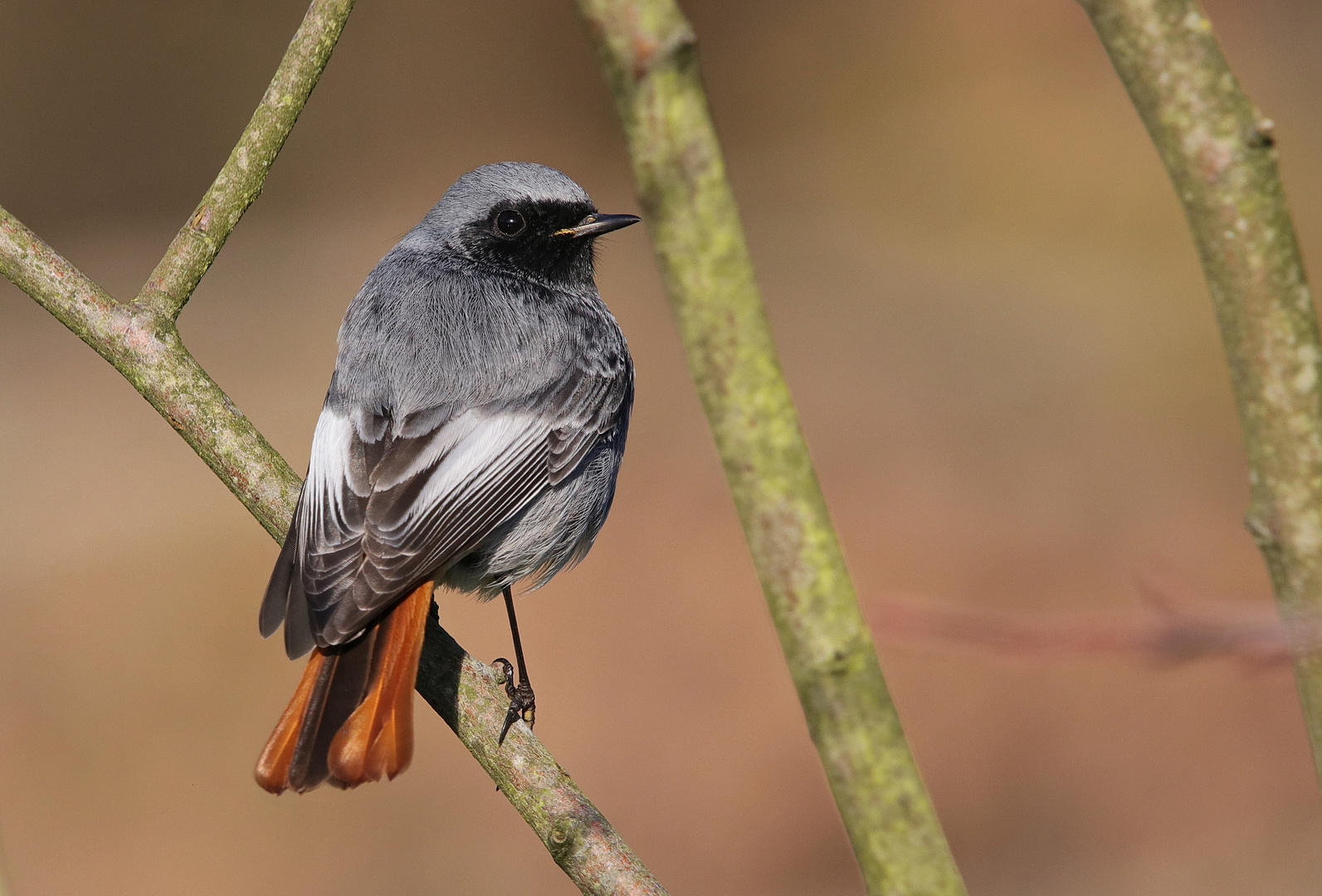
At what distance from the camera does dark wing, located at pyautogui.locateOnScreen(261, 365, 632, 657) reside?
2.55m

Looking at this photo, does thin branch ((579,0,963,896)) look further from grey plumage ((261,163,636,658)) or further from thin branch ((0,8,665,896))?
grey plumage ((261,163,636,658))

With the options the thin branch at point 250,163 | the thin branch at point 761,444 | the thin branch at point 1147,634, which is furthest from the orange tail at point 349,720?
the thin branch at point 1147,634

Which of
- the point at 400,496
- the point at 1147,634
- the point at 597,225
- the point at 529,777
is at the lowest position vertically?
the point at 529,777

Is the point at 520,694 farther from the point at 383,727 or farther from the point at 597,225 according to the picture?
the point at 597,225

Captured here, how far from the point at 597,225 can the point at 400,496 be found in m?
1.11

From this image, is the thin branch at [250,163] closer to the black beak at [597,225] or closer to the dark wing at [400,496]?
the dark wing at [400,496]

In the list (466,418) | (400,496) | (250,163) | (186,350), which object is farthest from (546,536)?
(250,163)

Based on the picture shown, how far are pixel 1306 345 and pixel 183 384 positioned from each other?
2300 millimetres

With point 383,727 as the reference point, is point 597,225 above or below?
above

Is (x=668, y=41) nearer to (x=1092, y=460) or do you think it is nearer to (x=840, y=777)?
(x=840, y=777)

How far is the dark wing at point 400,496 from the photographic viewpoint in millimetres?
2551

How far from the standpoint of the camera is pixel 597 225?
3.48m

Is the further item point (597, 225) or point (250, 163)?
point (597, 225)

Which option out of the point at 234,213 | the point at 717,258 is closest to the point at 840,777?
the point at 717,258
